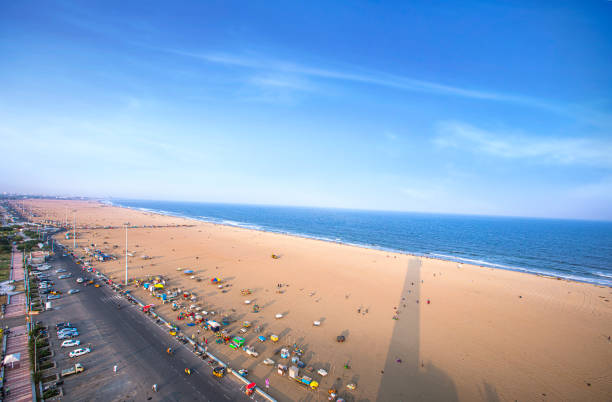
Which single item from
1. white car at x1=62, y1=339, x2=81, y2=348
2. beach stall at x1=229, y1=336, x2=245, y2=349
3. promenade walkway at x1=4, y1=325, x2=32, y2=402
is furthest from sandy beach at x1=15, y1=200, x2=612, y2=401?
promenade walkway at x1=4, y1=325, x2=32, y2=402

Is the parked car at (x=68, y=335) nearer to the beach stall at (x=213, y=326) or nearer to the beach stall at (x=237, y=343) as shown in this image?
the beach stall at (x=213, y=326)

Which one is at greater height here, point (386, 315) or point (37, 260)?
point (37, 260)

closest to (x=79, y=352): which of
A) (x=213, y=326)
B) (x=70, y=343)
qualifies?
(x=70, y=343)

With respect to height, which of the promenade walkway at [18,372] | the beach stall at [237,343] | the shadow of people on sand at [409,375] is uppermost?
the promenade walkway at [18,372]

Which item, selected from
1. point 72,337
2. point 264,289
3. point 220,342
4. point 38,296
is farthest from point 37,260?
point 220,342

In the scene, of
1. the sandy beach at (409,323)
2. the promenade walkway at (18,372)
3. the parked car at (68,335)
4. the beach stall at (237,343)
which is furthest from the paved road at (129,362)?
the beach stall at (237,343)

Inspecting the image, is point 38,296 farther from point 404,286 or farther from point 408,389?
point 404,286
